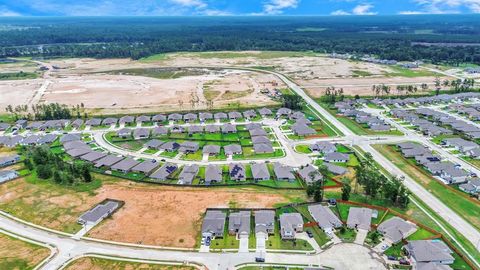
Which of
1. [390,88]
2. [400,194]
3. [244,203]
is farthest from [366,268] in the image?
[390,88]

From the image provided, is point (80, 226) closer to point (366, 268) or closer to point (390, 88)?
point (366, 268)

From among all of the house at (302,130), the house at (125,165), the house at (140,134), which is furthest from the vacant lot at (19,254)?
the house at (302,130)

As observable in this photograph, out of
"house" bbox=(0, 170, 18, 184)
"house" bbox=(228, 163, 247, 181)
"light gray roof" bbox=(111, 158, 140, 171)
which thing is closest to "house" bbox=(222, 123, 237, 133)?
"house" bbox=(228, 163, 247, 181)

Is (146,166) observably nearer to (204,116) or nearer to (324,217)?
(204,116)

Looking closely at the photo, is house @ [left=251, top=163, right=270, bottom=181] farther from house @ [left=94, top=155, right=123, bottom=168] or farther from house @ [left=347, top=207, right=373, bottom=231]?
house @ [left=94, top=155, right=123, bottom=168]

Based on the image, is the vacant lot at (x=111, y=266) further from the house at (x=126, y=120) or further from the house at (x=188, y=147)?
the house at (x=126, y=120)
